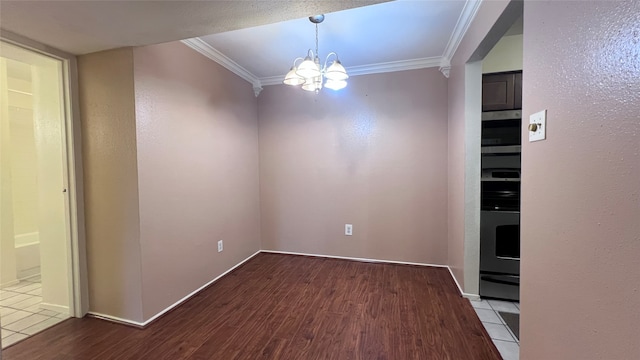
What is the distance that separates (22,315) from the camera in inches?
83.5

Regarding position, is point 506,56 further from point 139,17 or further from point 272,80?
point 139,17

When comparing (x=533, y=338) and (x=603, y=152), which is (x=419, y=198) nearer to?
(x=533, y=338)

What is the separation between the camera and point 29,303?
232 cm

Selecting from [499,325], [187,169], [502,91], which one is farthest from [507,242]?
[187,169]

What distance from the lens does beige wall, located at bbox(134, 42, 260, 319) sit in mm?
2014

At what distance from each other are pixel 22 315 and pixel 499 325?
12.6 feet

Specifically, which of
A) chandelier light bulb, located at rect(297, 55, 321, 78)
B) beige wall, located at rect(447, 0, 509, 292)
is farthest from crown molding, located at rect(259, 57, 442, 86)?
chandelier light bulb, located at rect(297, 55, 321, 78)

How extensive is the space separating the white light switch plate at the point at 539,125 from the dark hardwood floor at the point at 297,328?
1.41 metres

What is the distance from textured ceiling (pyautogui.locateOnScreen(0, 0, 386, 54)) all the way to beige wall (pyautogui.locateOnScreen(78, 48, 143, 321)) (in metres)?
0.27

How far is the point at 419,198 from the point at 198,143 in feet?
8.29

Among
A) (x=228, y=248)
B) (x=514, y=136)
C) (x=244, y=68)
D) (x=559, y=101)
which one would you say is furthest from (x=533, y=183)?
(x=244, y=68)

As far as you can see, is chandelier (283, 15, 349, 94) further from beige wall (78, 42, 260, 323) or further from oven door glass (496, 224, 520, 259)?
oven door glass (496, 224, 520, 259)

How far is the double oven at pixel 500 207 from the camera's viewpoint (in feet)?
7.34

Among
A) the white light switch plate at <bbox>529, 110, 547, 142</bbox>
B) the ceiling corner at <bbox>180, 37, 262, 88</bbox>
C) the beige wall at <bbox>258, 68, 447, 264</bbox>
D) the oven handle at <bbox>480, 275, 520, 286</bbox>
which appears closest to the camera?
the white light switch plate at <bbox>529, 110, 547, 142</bbox>
